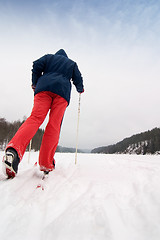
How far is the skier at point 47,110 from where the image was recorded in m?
1.37

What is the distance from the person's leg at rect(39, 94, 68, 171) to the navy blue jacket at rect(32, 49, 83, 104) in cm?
15

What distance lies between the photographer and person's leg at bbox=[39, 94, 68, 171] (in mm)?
1610

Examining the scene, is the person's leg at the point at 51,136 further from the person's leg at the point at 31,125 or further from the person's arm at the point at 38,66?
the person's arm at the point at 38,66

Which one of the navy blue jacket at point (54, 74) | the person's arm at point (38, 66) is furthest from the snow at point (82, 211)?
the person's arm at point (38, 66)

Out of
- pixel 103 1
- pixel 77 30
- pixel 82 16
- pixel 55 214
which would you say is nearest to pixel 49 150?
pixel 55 214

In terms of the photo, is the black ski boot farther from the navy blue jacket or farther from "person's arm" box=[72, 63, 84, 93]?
"person's arm" box=[72, 63, 84, 93]

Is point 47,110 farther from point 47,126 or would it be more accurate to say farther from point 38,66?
point 38,66

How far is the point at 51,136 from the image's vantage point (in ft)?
5.54

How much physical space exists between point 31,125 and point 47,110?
0.36 metres

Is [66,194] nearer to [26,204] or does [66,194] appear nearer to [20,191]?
[26,204]

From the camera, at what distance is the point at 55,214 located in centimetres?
80

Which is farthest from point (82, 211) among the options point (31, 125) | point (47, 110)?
point (47, 110)

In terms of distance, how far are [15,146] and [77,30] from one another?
84.9 ft

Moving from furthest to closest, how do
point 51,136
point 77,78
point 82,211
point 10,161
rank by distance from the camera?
point 77,78
point 51,136
point 10,161
point 82,211
